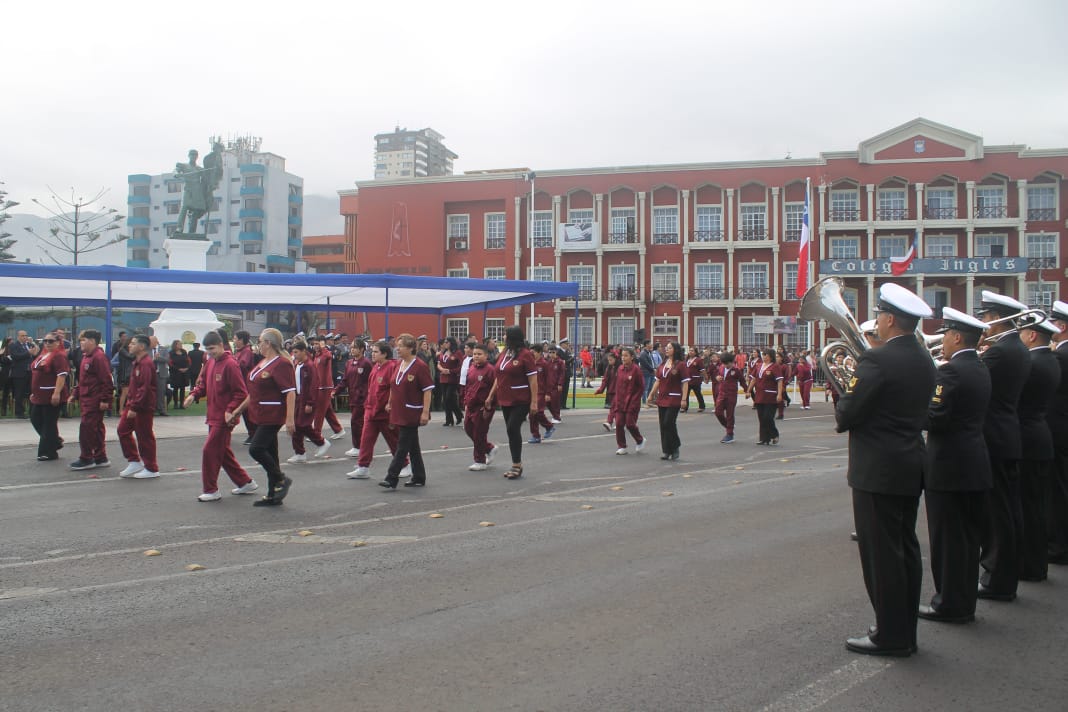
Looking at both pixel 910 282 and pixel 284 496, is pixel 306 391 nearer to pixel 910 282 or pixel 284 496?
pixel 284 496

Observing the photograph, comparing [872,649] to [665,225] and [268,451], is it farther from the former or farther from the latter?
[665,225]

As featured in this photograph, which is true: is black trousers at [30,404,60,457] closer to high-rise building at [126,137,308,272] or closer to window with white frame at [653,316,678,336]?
window with white frame at [653,316,678,336]

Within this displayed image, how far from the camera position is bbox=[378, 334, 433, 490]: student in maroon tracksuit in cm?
1023

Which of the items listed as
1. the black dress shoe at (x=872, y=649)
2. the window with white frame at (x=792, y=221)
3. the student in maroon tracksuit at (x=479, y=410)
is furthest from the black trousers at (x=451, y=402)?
the window with white frame at (x=792, y=221)

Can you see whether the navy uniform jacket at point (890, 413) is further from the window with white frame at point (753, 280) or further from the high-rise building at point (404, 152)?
the high-rise building at point (404, 152)

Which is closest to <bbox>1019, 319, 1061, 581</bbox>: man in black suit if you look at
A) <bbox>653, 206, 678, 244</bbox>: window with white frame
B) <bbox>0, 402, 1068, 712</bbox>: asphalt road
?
<bbox>0, 402, 1068, 712</bbox>: asphalt road

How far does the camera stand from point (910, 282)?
173ft

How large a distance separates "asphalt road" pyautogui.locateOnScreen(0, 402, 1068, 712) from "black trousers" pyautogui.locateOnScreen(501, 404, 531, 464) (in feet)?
4.47

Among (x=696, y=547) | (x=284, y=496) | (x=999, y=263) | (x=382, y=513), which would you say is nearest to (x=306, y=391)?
(x=284, y=496)

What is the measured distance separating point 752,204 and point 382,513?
4892cm

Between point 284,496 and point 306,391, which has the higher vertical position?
point 306,391

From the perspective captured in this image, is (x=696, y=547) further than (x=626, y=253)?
No

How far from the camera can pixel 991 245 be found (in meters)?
52.1

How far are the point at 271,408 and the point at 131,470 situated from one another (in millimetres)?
3170
